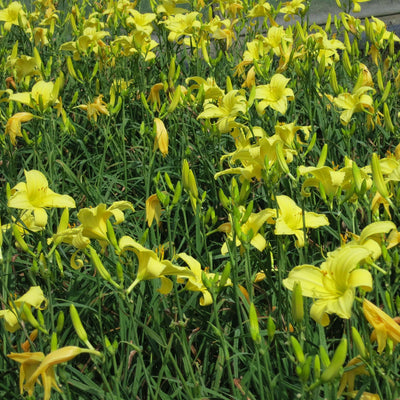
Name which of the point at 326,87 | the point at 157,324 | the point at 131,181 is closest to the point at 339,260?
the point at 157,324

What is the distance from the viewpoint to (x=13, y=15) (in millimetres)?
3861

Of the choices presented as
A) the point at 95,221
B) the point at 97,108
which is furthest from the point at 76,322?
the point at 97,108

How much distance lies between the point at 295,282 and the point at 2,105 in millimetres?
3128

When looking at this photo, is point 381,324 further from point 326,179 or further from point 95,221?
point 95,221

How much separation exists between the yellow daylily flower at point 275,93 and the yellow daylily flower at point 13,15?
205 cm

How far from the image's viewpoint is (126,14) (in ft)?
11.9

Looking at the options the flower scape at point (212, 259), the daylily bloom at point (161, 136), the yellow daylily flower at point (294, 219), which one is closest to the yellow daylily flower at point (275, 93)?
the flower scape at point (212, 259)

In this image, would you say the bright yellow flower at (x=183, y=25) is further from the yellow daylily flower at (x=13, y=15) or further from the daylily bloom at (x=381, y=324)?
the daylily bloom at (x=381, y=324)

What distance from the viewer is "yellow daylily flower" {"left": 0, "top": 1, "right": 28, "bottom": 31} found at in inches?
149

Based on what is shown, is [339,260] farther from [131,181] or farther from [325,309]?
[131,181]

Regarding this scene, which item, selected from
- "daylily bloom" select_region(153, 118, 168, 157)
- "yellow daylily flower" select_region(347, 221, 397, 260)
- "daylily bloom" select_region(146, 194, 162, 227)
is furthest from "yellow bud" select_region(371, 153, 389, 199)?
"daylily bloom" select_region(153, 118, 168, 157)

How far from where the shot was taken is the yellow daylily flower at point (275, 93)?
2.34 metres

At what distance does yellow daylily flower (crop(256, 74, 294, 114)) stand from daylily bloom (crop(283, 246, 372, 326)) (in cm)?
119

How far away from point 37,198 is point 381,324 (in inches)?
42.4
